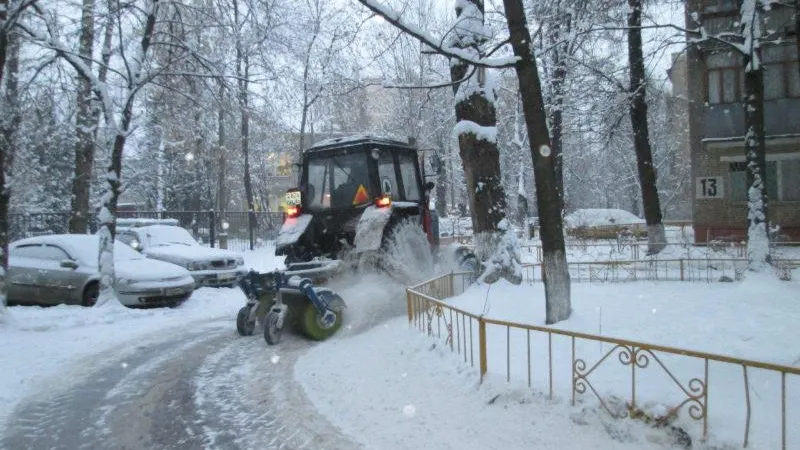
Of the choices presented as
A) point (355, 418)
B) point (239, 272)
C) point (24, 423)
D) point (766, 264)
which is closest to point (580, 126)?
point (766, 264)

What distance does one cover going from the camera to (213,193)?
33.3 meters

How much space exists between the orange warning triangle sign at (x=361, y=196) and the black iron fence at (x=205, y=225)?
390 inches

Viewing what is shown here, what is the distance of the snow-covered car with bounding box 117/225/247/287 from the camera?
42.3 feet

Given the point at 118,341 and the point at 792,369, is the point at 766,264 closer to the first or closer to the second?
the point at 792,369

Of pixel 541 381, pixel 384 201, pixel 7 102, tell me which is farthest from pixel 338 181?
pixel 7 102

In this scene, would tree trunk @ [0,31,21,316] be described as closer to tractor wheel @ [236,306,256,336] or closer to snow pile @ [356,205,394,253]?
tractor wheel @ [236,306,256,336]

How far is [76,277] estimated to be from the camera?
10.5 meters

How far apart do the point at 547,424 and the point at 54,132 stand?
1117cm

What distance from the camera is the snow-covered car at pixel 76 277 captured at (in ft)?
34.5

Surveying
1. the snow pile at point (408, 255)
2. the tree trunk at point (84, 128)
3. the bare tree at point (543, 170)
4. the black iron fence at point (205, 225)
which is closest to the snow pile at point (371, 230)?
the snow pile at point (408, 255)

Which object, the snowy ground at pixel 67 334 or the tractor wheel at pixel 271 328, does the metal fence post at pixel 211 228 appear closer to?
the snowy ground at pixel 67 334

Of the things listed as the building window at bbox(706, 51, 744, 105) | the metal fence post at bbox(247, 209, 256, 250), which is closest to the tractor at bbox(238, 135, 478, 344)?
the metal fence post at bbox(247, 209, 256, 250)

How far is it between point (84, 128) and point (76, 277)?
3081mm

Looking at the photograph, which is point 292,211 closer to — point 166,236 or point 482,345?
point 482,345
